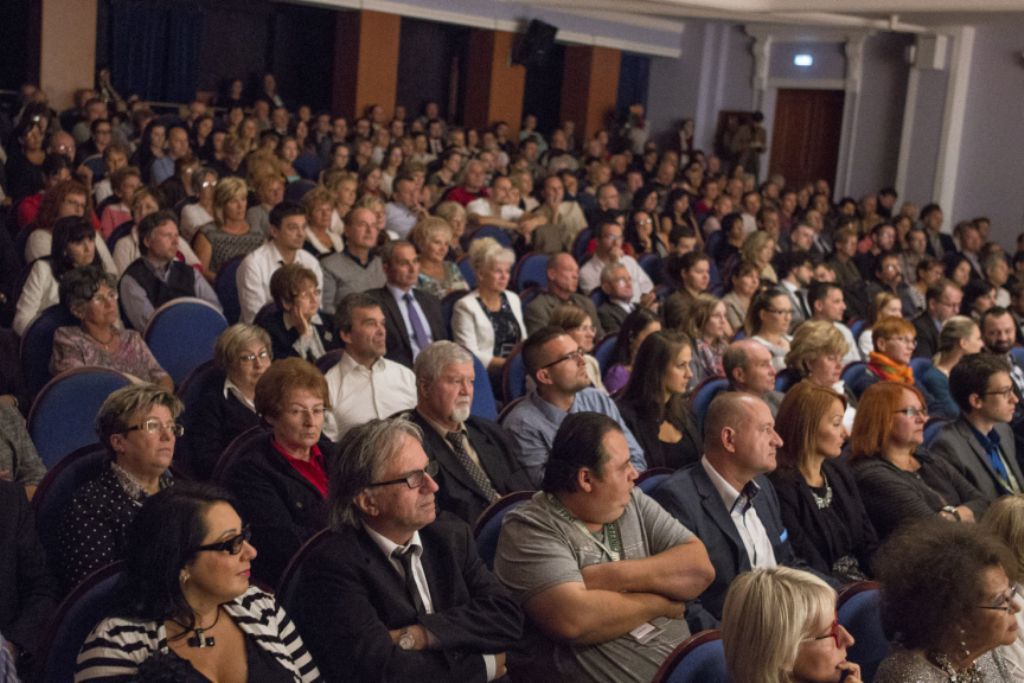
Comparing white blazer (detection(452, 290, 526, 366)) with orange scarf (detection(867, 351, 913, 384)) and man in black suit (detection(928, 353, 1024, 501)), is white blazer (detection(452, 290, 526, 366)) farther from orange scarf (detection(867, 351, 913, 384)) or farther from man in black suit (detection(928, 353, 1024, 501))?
man in black suit (detection(928, 353, 1024, 501))

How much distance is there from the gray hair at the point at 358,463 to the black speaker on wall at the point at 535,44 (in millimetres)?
11881

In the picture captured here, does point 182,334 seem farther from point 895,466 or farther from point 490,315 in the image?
point 895,466

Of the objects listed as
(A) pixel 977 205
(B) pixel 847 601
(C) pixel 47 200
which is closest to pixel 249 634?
(B) pixel 847 601

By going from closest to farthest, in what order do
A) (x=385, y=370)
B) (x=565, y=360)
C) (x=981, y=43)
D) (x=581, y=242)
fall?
(x=565, y=360), (x=385, y=370), (x=581, y=242), (x=981, y=43)

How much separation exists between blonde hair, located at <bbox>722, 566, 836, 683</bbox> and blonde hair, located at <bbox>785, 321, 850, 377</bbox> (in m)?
2.70

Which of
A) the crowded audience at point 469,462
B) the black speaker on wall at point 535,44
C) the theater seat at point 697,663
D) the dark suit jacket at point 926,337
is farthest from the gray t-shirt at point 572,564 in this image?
the black speaker on wall at point 535,44

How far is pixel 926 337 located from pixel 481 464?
403cm

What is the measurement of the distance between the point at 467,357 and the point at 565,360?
404 millimetres

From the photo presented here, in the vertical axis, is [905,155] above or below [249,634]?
above

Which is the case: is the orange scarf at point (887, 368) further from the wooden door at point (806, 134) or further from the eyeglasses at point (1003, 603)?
the wooden door at point (806, 134)

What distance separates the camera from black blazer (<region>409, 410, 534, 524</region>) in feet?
11.0

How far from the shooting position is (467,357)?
11.8ft

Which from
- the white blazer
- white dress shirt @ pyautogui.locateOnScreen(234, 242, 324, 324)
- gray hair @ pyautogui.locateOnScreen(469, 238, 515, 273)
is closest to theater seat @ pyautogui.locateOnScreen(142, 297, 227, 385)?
white dress shirt @ pyautogui.locateOnScreen(234, 242, 324, 324)

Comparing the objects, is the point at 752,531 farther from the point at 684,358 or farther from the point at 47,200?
the point at 47,200
